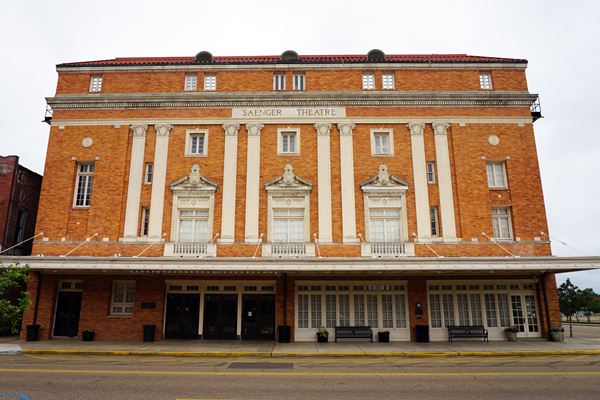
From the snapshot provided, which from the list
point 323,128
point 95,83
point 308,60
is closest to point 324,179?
point 323,128

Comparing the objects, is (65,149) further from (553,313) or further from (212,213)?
(553,313)

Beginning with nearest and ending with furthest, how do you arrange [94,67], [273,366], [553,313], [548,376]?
[548,376]
[273,366]
[553,313]
[94,67]

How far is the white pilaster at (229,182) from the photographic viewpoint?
21.1 metres

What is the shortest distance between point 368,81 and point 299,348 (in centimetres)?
1496

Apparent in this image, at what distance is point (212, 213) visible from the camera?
70.6ft

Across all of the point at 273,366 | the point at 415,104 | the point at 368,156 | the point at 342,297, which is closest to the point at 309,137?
the point at 368,156

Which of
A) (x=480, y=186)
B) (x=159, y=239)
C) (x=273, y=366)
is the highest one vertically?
(x=480, y=186)

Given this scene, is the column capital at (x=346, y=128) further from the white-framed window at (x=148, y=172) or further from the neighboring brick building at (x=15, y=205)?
the neighboring brick building at (x=15, y=205)

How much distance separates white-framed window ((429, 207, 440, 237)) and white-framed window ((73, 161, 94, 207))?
18232mm

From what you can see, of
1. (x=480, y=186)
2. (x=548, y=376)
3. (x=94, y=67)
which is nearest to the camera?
(x=548, y=376)

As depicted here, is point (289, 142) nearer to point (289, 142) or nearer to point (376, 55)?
point (289, 142)

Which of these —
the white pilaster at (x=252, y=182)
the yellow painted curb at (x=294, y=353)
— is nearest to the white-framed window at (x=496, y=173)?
the yellow painted curb at (x=294, y=353)

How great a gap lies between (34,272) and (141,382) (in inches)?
528

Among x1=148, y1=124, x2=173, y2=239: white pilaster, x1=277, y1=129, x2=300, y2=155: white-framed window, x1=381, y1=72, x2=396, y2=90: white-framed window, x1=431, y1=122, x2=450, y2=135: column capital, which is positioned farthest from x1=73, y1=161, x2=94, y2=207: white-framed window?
x1=431, y1=122, x2=450, y2=135: column capital
